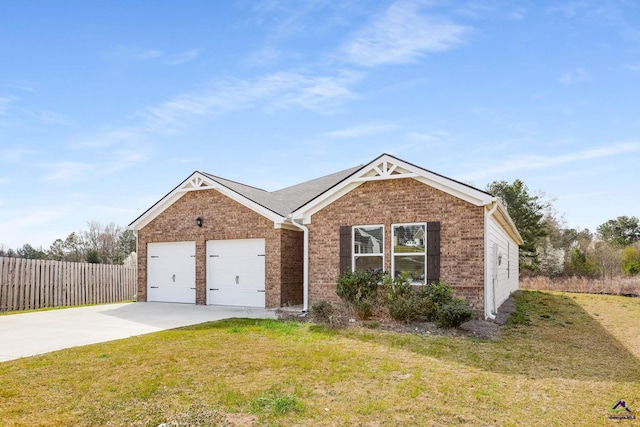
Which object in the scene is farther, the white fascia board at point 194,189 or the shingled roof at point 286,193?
the shingled roof at point 286,193

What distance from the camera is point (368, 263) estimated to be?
12.4m

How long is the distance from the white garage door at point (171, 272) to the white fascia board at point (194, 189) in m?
1.05

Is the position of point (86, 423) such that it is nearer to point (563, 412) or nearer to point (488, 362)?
point (563, 412)

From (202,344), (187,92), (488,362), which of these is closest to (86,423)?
(202,344)

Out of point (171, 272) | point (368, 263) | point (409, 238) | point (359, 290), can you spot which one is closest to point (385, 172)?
point (409, 238)

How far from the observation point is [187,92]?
14234 mm

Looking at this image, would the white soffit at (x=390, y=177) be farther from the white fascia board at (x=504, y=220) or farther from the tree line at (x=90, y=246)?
the tree line at (x=90, y=246)

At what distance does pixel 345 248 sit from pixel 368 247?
664mm

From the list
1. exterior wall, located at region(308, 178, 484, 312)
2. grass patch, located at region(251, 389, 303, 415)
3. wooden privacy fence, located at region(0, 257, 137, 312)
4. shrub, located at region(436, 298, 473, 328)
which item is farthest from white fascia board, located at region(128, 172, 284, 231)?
grass patch, located at region(251, 389, 303, 415)

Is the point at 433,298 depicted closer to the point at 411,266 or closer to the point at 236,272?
the point at 411,266

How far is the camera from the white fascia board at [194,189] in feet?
46.9

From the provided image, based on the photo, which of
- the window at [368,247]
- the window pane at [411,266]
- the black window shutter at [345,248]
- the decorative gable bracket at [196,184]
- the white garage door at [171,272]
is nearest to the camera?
the window pane at [411,266]

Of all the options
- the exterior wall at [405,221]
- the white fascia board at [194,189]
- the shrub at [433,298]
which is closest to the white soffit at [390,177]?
the exterior wall at [405,221]

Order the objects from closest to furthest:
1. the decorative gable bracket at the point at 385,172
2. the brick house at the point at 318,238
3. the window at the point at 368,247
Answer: the brick house at the point at 318,238
the decorative gable bracket at the point at 385,172
the window at the point at 368,247
